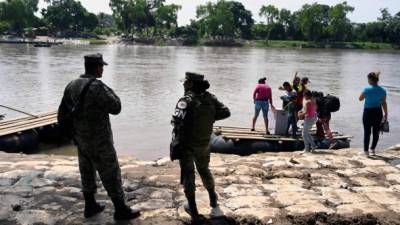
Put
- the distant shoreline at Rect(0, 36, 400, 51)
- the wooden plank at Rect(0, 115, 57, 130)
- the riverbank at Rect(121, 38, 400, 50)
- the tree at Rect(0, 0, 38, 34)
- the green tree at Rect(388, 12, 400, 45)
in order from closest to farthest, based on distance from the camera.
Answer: the wooden plank at Rect(0, 115, 57, 130), the distant shoreline at Rect(0, 36, 400, 51), the riverbank at Rect(121, 38, 400, 50), the green tree at Rect(388, 12, 400, 45), the tree at Rect(0, 0, 38, 34)

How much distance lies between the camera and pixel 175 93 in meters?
28.4

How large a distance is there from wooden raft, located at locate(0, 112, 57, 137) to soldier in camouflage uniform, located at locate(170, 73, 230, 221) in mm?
8652

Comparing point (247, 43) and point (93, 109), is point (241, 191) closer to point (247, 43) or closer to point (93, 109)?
point (93, 109)

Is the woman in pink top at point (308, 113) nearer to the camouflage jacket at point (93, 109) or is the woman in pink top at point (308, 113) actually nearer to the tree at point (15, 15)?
the camouflage jacket at point (93, 109)

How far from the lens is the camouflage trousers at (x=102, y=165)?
5.36 m

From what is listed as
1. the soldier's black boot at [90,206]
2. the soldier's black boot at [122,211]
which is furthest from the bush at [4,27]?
the soldier's black boot at [122,211]

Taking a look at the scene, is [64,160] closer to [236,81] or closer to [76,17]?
[236,81]

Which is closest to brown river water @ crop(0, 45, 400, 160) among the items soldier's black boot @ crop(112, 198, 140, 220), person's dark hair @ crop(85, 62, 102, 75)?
soldier's black boot @ crop(112, 198, 140, 220)

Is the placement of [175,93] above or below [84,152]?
below

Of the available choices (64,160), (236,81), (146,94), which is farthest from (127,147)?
(236,81)

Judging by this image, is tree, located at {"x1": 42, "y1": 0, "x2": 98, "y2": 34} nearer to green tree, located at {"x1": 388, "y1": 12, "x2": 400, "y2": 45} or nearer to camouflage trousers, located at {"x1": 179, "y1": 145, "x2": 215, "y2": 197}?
green tree, located at {"x1": 388, "y1": 12, "x2": 400, "y2": 45}

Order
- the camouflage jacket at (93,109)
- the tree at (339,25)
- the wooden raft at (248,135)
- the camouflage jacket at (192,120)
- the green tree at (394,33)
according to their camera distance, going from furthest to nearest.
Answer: the tree at (339,25) < the green tree at (394,33) < the wooden raft at (248,135) < the camouflage jacket at (192,120) < the camouflage jacket at (93,109)

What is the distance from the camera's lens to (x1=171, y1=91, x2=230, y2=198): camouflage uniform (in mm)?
5488

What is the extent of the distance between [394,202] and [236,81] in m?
29.4
